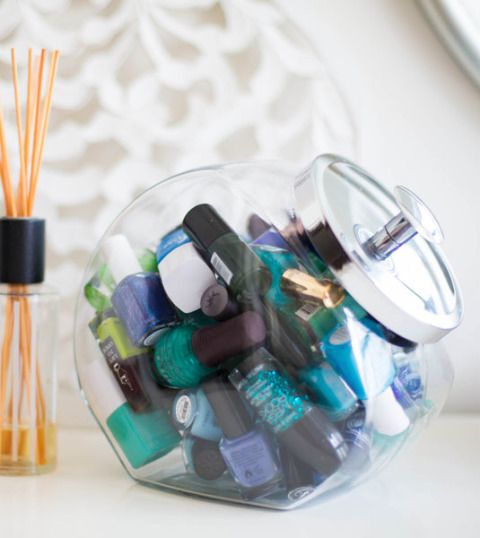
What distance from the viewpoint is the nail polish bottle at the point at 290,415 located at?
57 cm

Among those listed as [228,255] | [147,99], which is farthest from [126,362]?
[147,99]

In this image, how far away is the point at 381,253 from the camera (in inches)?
23.3

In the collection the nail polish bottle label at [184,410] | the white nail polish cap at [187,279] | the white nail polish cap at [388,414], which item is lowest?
the white nail polish cap at [388,414]

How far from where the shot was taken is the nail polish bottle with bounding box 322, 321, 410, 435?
0.57 m

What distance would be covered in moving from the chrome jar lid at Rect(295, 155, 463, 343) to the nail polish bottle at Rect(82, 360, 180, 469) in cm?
16

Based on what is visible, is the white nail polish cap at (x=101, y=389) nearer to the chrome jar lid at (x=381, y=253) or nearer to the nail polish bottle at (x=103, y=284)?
the nail polish bottle at (x=103, y=284)

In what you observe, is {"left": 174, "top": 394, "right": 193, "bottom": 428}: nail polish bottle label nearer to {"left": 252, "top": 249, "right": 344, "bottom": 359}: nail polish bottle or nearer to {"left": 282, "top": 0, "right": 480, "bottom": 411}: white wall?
{"left": 252, "top": 249, "right": 344, "bottom": 359}: nail polish bottle

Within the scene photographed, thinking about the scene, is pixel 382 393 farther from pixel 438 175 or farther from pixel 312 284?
pixel 438 175

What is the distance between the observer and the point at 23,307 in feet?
2.37

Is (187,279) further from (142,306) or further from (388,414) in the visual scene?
(388,414)

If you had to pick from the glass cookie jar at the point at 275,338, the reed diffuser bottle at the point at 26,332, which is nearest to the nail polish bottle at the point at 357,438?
the glass cookie jar at the point at 275,338

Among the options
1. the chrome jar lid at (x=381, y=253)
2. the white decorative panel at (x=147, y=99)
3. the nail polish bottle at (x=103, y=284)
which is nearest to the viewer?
the chrome jar lid at (x=381, y=253)

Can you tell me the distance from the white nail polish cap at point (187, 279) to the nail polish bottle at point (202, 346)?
0.06ft

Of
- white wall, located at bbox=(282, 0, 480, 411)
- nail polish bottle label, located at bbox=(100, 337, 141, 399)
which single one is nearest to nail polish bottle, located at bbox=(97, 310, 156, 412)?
nail polish bottle label, located at bbox=(100, 337, 141, 399)
